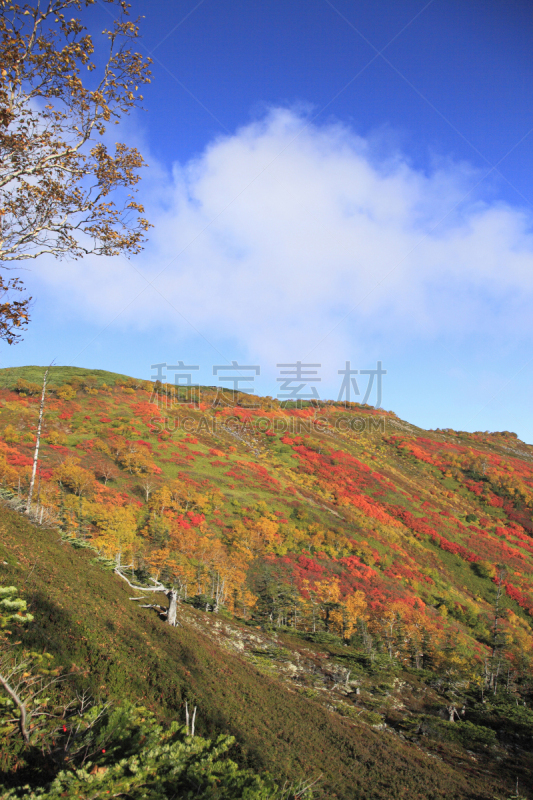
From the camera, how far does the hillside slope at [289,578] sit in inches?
505

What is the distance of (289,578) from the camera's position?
41750 millimetres

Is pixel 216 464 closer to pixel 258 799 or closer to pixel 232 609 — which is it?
pixel 232 609

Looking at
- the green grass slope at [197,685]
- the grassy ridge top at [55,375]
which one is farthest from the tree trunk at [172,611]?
the grassy ridge top at [55,375]

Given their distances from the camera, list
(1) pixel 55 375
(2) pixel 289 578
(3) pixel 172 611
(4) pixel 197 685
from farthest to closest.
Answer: (1) pixel 55 375 → (2) pixel 289 578 → (3) pixel 172 611 → (4) pixel 197 685

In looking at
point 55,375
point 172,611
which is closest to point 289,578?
point 172,611

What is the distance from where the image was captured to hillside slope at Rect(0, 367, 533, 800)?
12.8m

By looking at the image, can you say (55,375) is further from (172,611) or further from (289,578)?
(172,611)

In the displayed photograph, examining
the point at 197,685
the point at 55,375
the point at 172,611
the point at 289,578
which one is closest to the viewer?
the point at 197,685

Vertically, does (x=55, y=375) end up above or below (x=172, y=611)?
above

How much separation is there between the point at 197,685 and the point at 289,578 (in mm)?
31308

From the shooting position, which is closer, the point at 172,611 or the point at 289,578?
the point at 172,611

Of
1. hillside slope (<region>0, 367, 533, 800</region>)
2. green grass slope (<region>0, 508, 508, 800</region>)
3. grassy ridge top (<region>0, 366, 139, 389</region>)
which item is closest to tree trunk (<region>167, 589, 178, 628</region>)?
green grass slope (<region>0, 508, 508, 800</region>)

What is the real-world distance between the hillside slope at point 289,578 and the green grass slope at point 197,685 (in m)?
0.10

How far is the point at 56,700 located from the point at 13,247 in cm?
971
